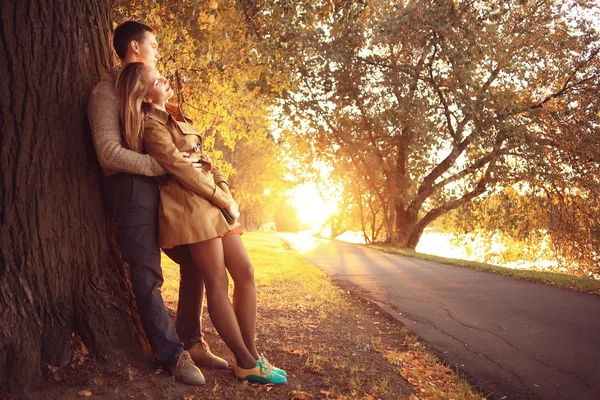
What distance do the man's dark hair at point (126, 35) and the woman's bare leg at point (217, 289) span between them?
5.09 ft

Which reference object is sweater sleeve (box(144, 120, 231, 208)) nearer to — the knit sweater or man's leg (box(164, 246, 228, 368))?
the knit sweater

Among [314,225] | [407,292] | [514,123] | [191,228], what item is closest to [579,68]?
[514,123]

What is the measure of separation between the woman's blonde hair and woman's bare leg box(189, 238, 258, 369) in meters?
0.83

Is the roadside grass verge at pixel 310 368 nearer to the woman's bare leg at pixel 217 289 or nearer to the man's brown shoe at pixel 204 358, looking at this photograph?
the man's brown shoe at pixel 204 358

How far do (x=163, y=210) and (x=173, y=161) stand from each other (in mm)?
347

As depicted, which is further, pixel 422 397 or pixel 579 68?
pixel 579 68

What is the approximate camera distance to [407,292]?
9086 millimetres

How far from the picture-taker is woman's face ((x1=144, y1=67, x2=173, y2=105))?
136 inches

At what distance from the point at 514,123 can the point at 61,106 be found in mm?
15308

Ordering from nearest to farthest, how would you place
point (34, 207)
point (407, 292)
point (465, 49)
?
point (34, 207), point (407, 292), point (465, 49)

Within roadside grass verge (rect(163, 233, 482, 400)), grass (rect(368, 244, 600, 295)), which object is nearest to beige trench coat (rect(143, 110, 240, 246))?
roadside grass verge (rect(163, 233, 482, 400))

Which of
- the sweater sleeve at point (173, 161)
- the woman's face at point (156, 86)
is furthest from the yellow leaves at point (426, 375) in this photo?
the woman's face at point (156, 86)

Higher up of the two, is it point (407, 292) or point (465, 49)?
point (465, 49)

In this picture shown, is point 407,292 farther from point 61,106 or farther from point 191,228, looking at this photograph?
point 61,106
